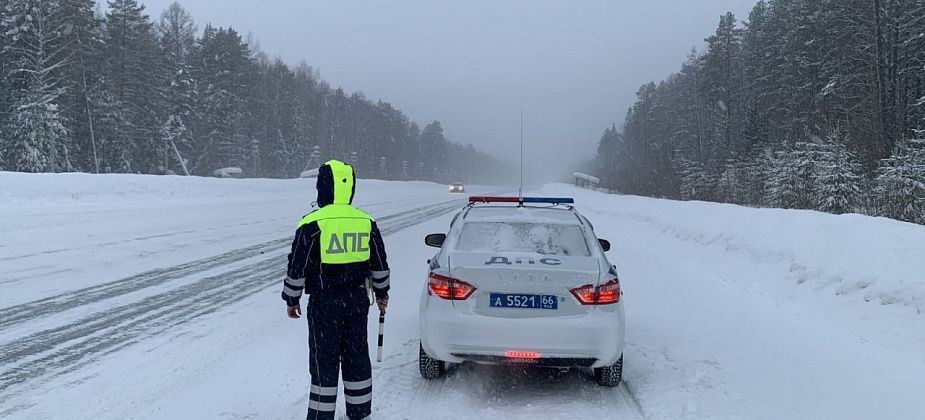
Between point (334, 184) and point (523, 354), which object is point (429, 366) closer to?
point (523, 354)

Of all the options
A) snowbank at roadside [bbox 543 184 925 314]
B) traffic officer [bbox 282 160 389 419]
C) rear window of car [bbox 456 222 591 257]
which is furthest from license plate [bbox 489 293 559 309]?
snowbank at roadside [bbox 543 184 925 314]

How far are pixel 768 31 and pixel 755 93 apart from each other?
18.2 ft

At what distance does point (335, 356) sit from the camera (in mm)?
3658

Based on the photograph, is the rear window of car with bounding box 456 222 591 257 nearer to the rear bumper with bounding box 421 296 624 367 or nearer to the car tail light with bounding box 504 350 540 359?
the rear bumper with bounding box 421 296 624 367

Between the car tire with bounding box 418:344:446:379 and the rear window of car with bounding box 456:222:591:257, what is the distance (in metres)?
0.92

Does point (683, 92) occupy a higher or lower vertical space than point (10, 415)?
higher

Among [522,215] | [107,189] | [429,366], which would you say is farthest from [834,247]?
[107,189]

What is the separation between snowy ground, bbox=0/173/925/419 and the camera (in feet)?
13.8

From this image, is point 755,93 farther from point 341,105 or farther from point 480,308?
point 341,105

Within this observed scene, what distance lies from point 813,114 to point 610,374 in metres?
38.4

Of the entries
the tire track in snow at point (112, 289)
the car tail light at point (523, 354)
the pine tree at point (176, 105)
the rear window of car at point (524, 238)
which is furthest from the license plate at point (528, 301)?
the pine tree at point (176, 105)

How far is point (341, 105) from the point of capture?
313ft

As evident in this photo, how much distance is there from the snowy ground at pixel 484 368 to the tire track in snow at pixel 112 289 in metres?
0.04

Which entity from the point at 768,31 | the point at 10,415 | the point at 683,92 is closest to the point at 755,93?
A: the point at 768,31
